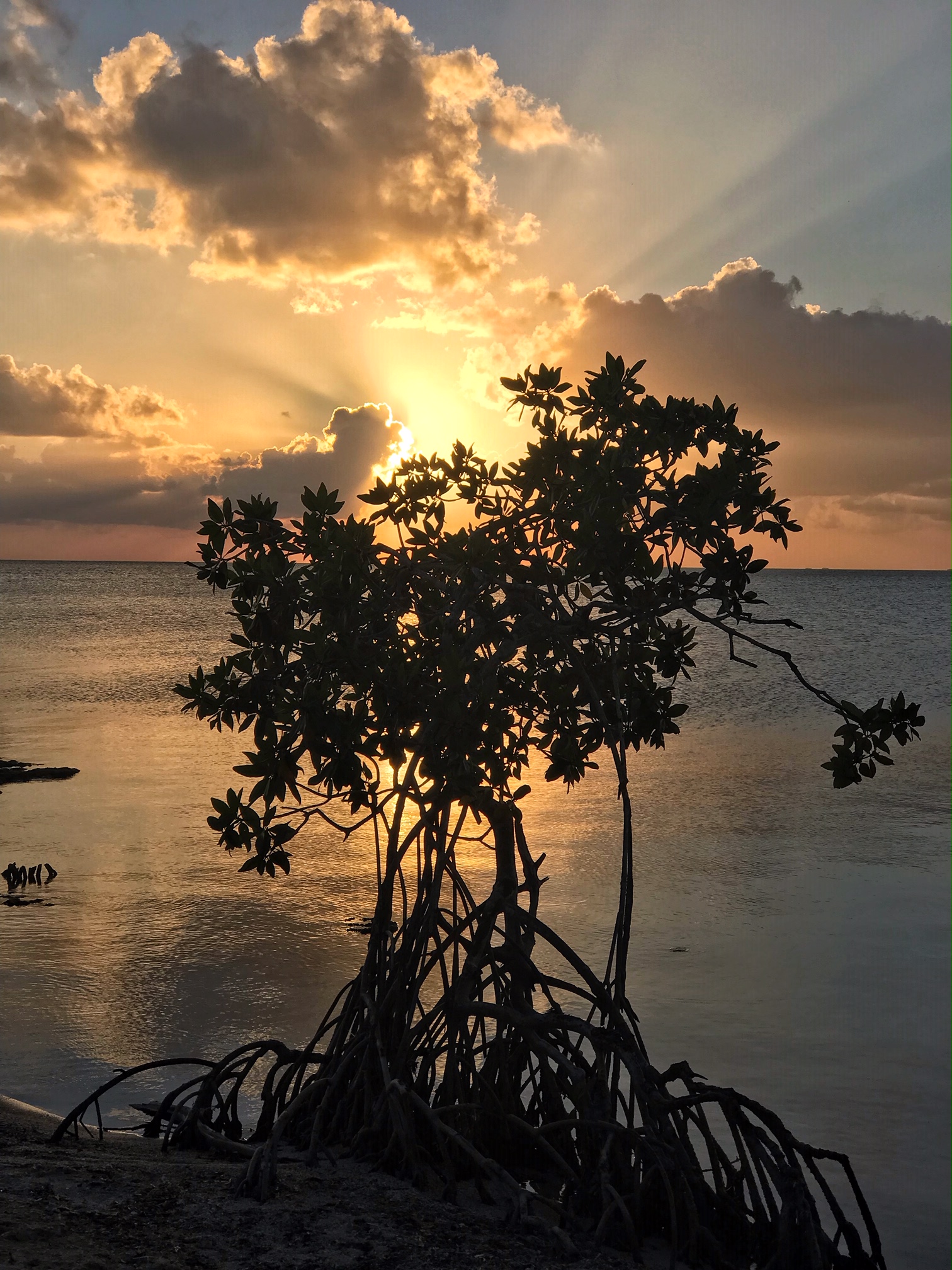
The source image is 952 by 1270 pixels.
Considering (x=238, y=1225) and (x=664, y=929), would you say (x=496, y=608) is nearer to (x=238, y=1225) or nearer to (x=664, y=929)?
(x=238, y=1225)

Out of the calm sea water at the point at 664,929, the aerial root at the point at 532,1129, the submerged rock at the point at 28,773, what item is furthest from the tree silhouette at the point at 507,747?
the submerged rock at the point at 28,773

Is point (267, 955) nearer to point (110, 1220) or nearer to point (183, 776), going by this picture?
point (110, 1220)

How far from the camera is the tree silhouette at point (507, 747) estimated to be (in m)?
5.07

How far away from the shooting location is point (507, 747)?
19.6 feet

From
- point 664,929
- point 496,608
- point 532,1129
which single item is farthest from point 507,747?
point 664,929

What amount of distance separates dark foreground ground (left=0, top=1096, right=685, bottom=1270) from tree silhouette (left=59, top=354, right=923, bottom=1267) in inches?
6.5

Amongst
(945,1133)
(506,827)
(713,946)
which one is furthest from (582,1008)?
(506,827)

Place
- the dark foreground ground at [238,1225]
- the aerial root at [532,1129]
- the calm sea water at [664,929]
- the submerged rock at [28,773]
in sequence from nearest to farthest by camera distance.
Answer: the dark foreground ground at [238,1225] < the aerial root at [532,1129] < the calm sea water at [664,929] < the submerged rock at [28,773]

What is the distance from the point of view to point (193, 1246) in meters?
4.47

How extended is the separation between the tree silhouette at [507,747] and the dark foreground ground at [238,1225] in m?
0.17

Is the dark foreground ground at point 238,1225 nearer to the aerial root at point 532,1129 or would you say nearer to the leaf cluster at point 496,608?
the aerial root at point 532,1129

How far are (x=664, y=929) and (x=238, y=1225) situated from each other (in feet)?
25.6

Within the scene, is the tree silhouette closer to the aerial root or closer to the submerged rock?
the aerial root

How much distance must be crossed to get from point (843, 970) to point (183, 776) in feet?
43.5
